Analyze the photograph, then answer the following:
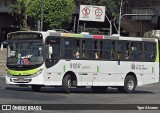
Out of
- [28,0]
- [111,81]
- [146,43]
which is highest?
[28,0]

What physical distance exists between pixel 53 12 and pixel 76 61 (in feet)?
173

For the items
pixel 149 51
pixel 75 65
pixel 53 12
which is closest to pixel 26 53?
pixel 75 65

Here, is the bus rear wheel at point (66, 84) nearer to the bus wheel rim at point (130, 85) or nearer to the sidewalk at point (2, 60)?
the bus wheel rim at point (130, 85)

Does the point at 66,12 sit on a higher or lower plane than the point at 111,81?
higher

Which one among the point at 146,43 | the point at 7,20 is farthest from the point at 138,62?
the point at 7,20

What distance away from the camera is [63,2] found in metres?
76.1

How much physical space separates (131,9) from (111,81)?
63.0 meters

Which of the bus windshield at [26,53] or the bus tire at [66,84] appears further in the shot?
the bus tire at [66,84]

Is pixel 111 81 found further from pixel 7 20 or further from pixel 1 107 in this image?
pixel 7 20

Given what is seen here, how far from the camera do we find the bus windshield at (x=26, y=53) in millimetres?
22250

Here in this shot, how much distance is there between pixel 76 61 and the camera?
23.3 meters

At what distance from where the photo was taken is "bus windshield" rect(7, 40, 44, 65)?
22250 millimetres

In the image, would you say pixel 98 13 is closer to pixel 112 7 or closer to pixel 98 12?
pixel 98 12

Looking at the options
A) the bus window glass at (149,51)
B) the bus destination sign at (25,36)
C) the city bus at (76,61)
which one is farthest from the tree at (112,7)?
the bus destination sign at (25,36)
